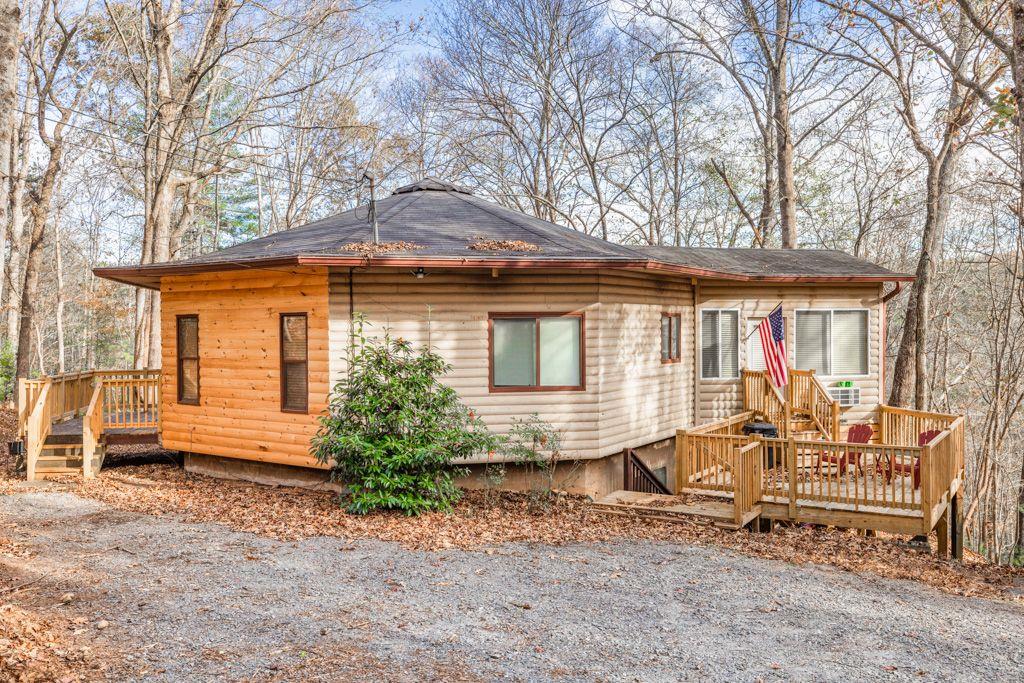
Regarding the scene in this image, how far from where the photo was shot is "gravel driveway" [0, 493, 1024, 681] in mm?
4957

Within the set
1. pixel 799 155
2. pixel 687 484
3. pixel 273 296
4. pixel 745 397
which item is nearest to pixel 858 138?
pixel 799 155

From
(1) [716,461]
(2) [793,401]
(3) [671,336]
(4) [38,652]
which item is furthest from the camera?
(2) [793,401]

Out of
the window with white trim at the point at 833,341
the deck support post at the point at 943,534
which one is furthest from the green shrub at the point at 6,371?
the deck support post at the point at 943,534

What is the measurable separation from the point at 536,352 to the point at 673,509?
2.91 metres

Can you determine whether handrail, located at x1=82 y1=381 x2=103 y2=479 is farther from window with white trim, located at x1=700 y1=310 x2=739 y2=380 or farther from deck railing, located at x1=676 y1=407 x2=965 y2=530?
window with white trim, located at x1=700 y1=310 x2=739 y2=380

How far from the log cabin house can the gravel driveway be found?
7.91 feet

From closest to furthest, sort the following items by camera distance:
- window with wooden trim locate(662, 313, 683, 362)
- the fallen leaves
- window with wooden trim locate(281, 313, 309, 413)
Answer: the fallen leaves, window with wooden trim locate(281, 313, 309, 413), window with wooden trim locate(662, 313, 683, 362)

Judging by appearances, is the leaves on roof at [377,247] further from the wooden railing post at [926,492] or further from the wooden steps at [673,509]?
the wooden railing post at [926,492]

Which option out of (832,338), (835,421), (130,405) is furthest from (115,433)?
(832,338)

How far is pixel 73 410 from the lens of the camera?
1376 centimetres

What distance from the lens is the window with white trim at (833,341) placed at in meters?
14.5

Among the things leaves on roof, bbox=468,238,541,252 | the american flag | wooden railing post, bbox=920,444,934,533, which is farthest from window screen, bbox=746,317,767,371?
leaves on roof, bbox=468,238,541,252

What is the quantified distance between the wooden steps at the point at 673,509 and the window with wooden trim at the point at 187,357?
674 centimetres

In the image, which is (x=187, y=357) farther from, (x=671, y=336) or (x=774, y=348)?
(x=774, y=348)
